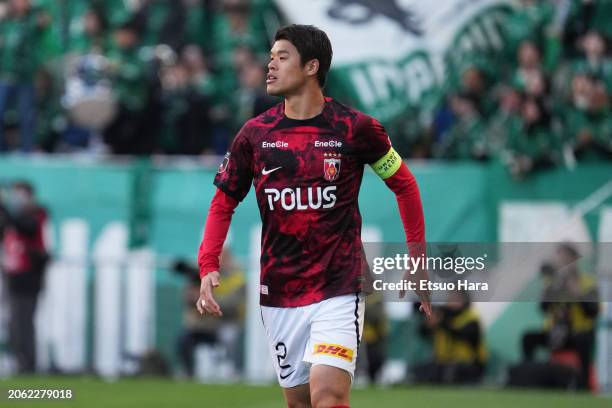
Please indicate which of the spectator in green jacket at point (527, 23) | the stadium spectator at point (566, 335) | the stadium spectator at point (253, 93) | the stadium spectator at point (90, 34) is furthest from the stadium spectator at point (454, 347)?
the stadium spectator at point (90, 34)

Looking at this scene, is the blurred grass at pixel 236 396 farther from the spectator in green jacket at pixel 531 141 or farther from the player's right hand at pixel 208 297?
the player's right hand at pixel 208 297

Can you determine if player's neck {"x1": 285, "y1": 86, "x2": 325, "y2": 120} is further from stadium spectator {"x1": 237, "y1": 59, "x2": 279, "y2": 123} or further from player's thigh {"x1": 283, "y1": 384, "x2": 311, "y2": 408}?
stadium spectator {"x1": 237, "y1": 59, "x2": 279, "y2": 123}

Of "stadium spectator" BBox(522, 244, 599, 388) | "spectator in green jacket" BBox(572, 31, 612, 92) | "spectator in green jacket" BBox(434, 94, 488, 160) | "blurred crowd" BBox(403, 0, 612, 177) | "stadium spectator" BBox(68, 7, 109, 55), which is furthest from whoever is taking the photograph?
"stadium spectator" BBox(68, 7, 109, 55)

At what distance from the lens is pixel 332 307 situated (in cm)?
647

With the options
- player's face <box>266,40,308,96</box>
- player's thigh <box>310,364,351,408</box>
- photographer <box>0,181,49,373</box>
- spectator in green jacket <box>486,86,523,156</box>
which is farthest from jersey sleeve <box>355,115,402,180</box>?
photographer <box>0,181,49,373</box>

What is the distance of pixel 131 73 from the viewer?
15.6 meters

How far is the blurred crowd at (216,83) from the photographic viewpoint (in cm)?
1394

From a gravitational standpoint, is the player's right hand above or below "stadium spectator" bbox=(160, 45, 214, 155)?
below

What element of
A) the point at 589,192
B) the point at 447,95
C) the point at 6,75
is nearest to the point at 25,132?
the point at 6,75

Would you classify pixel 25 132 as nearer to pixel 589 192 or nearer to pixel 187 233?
pixel 187 233

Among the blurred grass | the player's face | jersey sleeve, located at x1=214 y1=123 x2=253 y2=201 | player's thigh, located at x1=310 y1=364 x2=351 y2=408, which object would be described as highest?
the player's face

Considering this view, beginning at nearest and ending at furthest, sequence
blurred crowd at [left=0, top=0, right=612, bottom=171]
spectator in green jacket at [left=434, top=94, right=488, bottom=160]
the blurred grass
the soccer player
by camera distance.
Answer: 1. the soccer player
2. the blurred grass
3. blurred crowd at [left=0, top=0, right=612, bottom=171]
4. spectator in green jacket at [left=434, top=94, right=488, bottom=160]

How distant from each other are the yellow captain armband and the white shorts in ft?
2.11

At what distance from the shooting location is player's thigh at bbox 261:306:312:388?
21.5 ft
